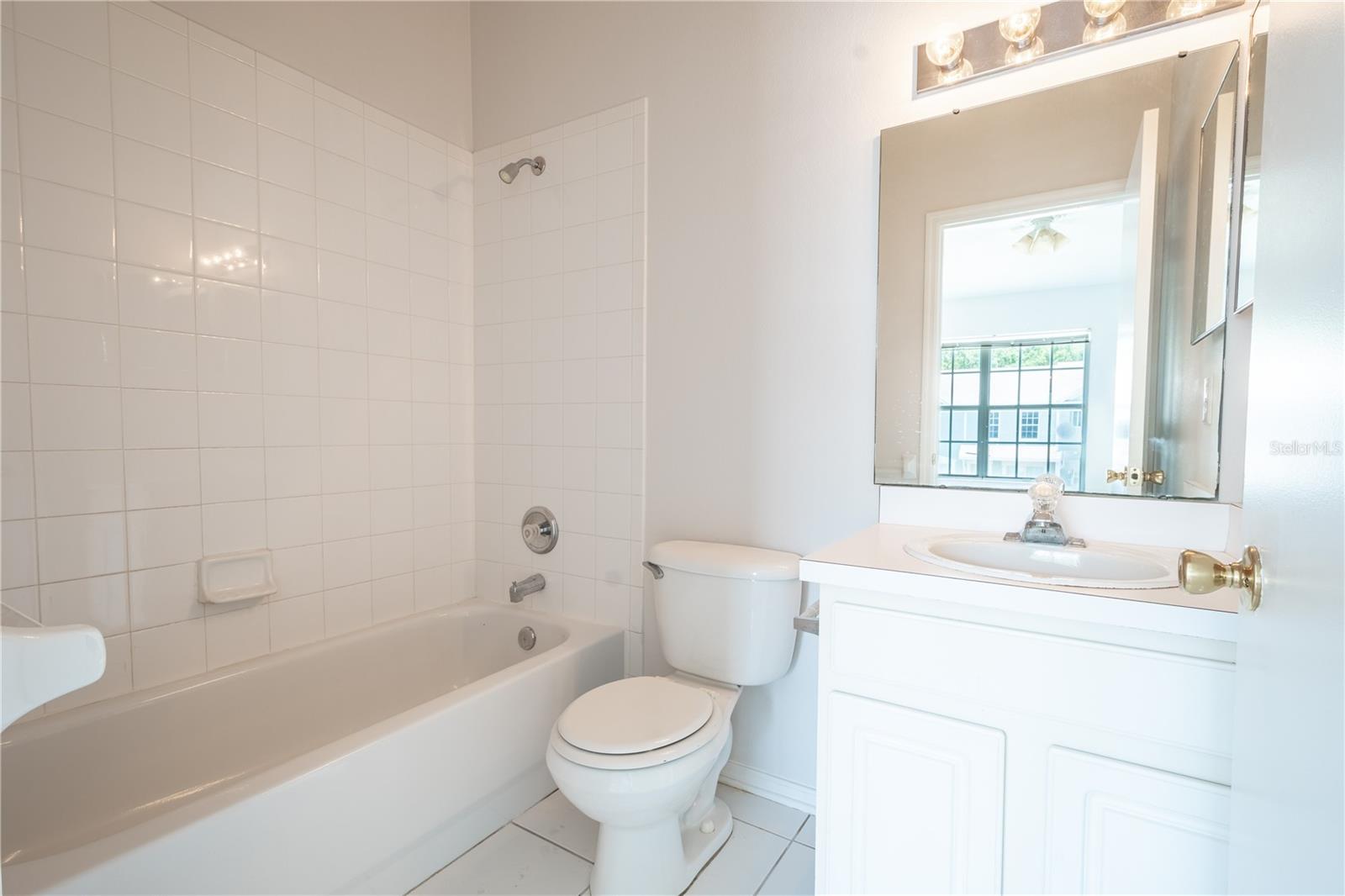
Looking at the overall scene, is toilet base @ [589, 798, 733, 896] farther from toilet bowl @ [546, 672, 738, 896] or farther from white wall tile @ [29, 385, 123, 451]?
white wall tile @ [29, 385, 123, 451]

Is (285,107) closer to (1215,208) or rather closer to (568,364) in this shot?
(568,364)

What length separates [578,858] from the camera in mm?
1579

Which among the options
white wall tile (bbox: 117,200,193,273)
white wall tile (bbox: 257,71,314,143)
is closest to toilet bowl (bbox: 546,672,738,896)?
white wall tile (bbox: 117,200,193,273)

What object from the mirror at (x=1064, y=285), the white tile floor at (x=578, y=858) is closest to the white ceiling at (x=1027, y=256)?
the mirror at (x=1064, y=285)

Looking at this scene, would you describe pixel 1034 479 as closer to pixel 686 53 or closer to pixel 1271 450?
pixel 1271 450

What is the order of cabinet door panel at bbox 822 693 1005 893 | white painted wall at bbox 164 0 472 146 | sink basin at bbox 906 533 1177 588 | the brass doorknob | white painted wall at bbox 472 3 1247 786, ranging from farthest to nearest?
white painted wall at bbox 164 0 472 146
white painted wall at bbox 472 3 1247 786
sink basin at bbox 906 533 1177 588
cabinet door panel at bbox 822 693 1005 893
the brass doorknob

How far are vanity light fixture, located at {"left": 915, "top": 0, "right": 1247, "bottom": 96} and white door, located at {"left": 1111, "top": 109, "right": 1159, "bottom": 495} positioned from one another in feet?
0.65

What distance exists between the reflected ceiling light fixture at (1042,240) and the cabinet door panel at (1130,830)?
1.06 metres

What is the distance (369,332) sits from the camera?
2049mm

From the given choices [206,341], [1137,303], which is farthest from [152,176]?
[1137,303]

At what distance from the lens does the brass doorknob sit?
24.5 inches

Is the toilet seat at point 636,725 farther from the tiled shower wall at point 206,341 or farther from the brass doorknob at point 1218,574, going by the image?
the brass doorknob at point 1218,574

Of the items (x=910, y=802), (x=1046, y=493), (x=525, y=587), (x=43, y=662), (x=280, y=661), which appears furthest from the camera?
(x=525, y=587)

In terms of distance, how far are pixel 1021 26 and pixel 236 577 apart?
2403 mm
